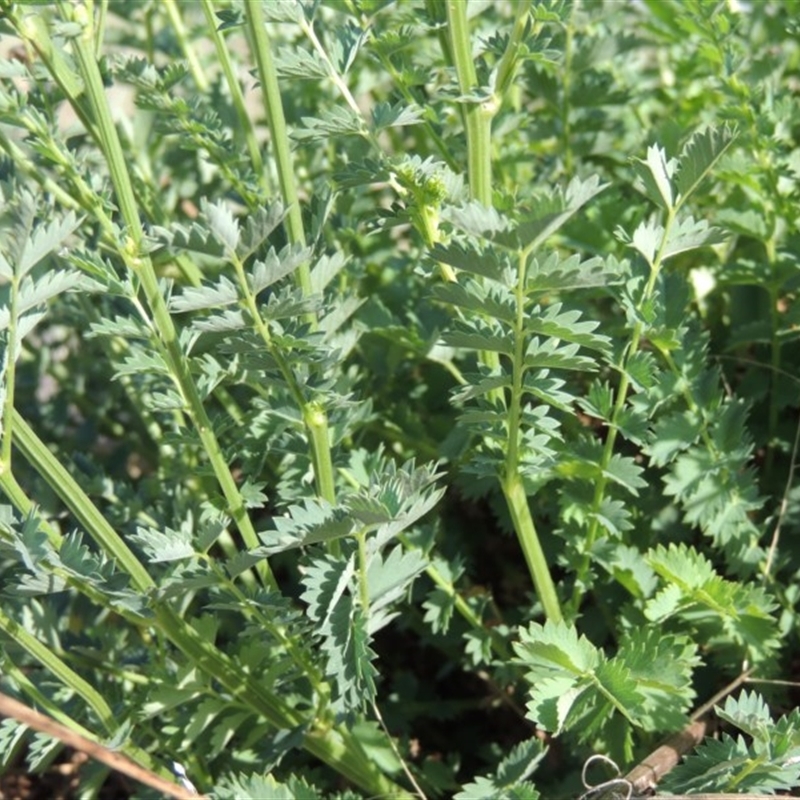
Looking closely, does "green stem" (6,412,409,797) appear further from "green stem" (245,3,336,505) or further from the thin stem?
"green stem" (245,3,336,505)

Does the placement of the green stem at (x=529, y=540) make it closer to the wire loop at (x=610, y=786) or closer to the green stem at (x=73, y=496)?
the wire loop at (x=610, y=786)

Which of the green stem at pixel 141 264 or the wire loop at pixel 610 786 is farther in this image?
the wire loop at pixel 610 786

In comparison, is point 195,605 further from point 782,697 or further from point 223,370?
point 782,697

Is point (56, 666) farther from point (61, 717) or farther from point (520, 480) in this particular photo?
point (520, 480)

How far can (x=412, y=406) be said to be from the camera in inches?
57.4

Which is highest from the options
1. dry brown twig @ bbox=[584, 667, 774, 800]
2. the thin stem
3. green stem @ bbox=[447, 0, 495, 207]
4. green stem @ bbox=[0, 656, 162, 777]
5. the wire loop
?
green stem @ bbox=[447, 0, 495, 207]

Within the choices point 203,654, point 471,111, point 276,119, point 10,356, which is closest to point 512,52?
point 471,111

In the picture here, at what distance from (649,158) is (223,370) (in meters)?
0.39

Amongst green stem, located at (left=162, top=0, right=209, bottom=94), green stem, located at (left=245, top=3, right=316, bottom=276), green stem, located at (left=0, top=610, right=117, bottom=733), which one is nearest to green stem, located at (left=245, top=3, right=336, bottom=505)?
green stem, located at (left=245, top=3, right=316, bottom=276)

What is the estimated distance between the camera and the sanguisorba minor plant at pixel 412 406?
3.02 ft

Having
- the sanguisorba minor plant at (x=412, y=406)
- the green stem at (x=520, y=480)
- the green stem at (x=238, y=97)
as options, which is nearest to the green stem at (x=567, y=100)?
the sanguisorba minor plant at (x=412, y=406)

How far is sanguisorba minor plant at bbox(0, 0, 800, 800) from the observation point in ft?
3.02

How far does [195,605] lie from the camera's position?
4.79 ft

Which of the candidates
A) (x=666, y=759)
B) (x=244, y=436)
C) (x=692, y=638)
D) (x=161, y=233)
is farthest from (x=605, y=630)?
(x=161, y=233)
